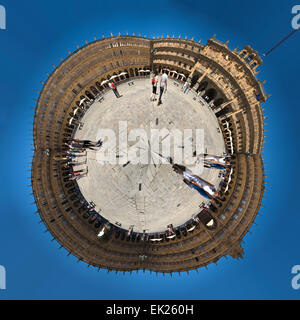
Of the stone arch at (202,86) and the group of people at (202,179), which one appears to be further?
the stone arch at (202,86)

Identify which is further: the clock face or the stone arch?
the stone arch

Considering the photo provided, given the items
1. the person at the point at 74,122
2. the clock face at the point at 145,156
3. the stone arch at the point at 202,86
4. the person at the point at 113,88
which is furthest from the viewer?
the stone arch at the point at 202,86

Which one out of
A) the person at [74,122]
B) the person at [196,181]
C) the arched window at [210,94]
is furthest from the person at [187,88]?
the person at [74,122]

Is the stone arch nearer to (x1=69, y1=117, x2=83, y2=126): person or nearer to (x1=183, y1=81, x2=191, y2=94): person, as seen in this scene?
(x1=183, y1=81, x2=191, y2=94): person

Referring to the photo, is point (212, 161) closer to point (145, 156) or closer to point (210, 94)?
point (145, 156)

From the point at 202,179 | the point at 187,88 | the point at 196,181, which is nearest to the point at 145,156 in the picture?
the point at 196,181

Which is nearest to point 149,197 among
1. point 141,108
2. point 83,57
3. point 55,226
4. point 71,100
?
point 141,108

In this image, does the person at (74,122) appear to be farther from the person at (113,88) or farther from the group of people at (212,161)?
the group of people at (212,161)

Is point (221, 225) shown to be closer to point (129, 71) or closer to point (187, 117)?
point (187, 117)

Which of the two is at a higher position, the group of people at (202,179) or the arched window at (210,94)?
the arched window at (210,94)

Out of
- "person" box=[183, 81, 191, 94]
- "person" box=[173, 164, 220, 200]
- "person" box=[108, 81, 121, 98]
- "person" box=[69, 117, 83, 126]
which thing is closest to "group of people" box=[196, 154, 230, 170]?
"person" box=[173, 164, 220, 200]
